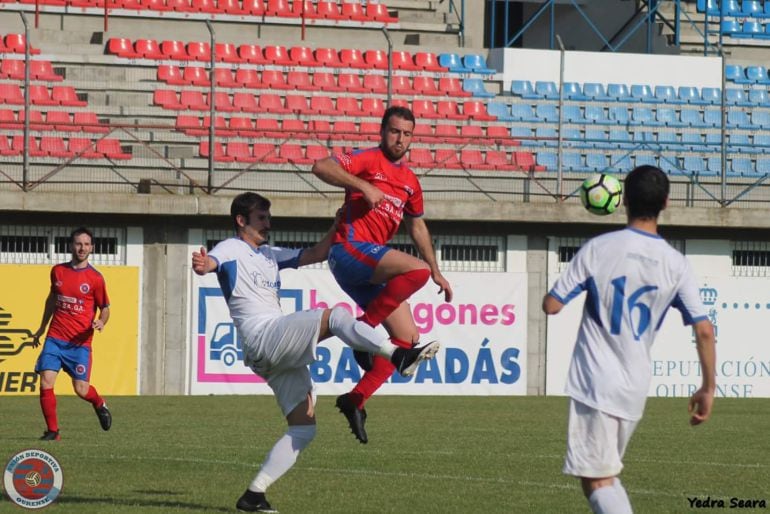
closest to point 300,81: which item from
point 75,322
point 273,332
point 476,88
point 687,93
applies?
point 476,88

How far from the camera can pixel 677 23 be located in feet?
107

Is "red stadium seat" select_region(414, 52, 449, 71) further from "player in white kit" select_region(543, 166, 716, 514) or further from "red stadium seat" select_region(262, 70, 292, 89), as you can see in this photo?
"player in white kit" select_region(543, 166, 716, 514)

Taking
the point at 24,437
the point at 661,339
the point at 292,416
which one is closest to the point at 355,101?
the point at 661,339

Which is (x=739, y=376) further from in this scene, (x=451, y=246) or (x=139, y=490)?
(x=139, y=490)

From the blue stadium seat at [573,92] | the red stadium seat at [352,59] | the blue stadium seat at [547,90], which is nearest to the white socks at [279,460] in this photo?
the red stadium seat at [352,59]

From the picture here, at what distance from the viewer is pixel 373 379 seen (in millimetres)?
9352

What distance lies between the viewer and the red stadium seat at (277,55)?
28391mm

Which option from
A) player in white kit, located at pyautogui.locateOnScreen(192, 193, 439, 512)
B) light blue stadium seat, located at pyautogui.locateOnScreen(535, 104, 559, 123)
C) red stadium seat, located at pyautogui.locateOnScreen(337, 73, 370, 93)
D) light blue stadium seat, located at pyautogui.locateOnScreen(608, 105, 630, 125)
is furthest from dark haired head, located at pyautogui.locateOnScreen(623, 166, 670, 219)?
light blue stadium seat, located at pyautogui.locateOnScreen(608, 105, 630, 125)

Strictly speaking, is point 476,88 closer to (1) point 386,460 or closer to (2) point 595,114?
(2) point 595,114

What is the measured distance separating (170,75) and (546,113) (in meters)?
7.37

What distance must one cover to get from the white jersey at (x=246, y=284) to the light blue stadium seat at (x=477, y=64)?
70.0 ft

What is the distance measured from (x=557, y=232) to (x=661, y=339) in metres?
2.58

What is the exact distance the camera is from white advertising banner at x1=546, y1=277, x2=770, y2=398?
2478 centimetres

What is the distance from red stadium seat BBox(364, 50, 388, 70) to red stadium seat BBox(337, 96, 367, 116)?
5.12ft
